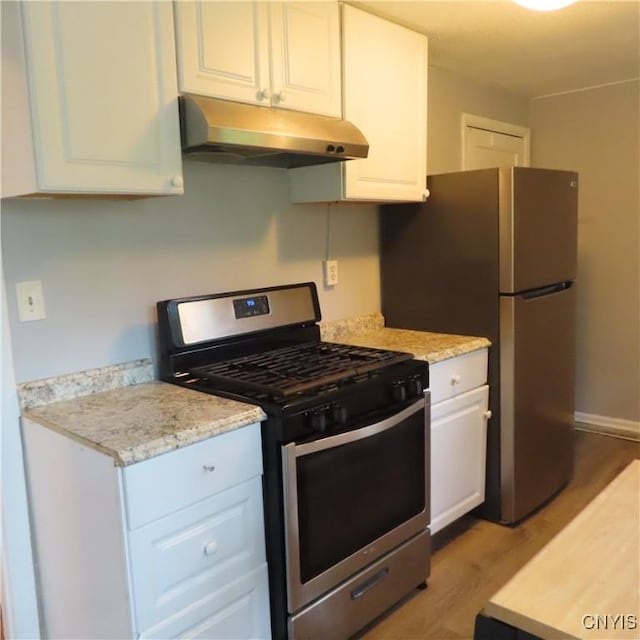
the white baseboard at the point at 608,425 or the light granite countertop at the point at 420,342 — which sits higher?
the light granite countertop at the point at 420,342

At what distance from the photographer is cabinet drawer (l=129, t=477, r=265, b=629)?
149cm

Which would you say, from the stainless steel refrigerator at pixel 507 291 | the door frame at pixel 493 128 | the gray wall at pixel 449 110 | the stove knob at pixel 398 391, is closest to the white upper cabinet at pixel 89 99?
the stove knob at pixel 398 391

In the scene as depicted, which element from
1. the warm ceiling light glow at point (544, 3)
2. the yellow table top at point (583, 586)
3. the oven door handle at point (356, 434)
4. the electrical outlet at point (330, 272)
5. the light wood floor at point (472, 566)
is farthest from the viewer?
the electrical outlet at point (330, 272)

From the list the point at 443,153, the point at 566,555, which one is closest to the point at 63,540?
the point at 566,555

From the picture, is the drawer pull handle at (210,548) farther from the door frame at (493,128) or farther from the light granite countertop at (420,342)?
the door frame at (493,128)

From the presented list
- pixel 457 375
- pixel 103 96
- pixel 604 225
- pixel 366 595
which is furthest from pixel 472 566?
pixel 604 225

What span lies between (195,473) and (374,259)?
1690mm

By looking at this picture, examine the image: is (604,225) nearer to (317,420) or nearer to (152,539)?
(317,420)

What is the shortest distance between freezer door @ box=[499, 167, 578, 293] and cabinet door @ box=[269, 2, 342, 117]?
0.82 metres

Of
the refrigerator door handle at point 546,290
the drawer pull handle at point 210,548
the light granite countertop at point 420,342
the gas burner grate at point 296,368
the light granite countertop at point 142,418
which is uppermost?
the refrigerator door handle at point 546,290

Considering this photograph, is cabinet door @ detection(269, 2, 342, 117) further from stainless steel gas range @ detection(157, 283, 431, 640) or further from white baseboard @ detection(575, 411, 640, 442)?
white baseboard @ detection(575, 411, 640, 442)

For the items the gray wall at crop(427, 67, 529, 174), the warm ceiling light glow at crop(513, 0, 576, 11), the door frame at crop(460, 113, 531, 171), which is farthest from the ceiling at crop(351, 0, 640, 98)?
the warm ceiling light glow at crop(513, 0, 576, 11)

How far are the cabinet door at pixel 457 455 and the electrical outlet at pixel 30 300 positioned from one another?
145cm

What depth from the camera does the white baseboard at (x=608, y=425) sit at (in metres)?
3.85
